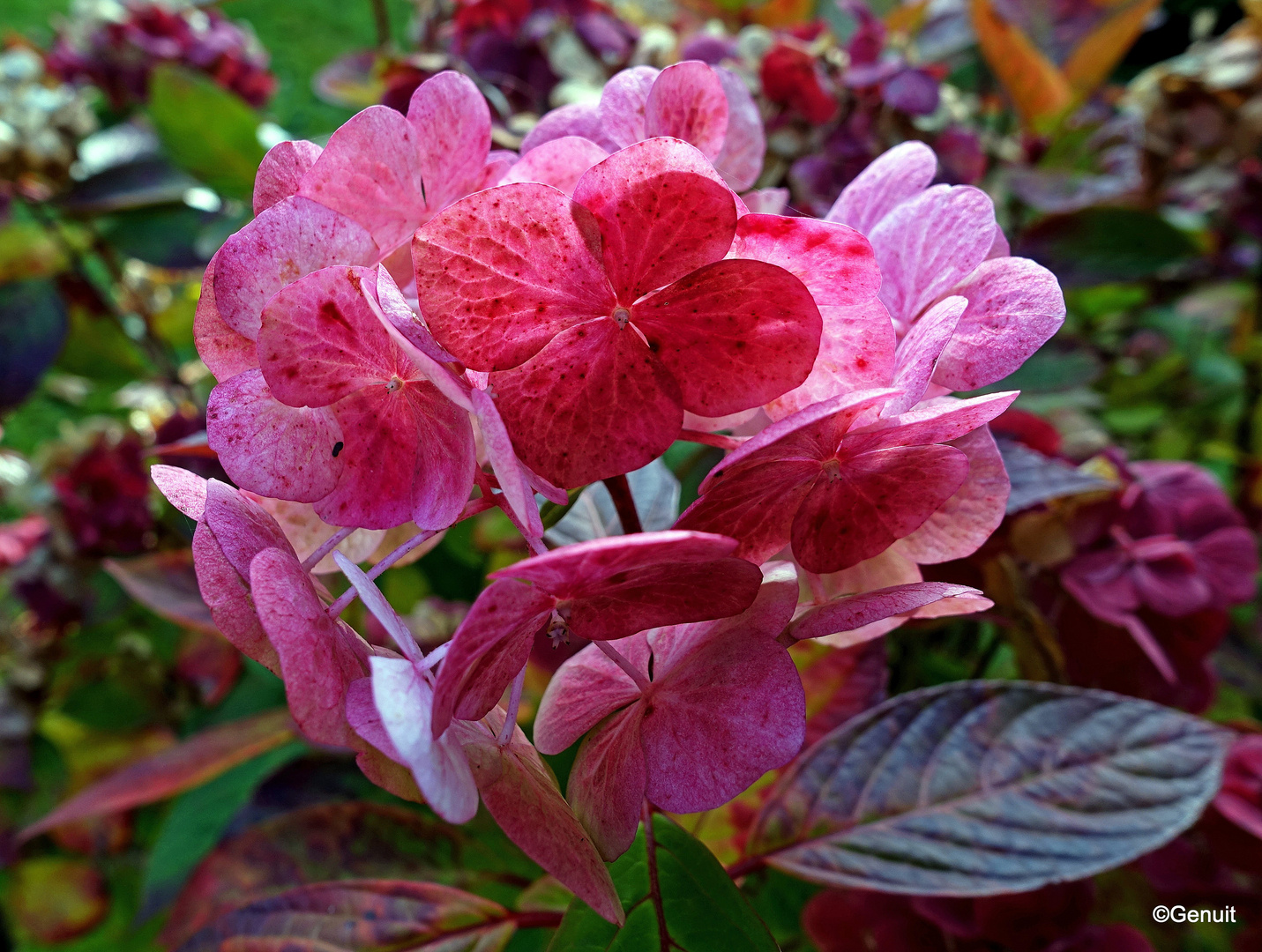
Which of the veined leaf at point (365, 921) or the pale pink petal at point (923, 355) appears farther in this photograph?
the veined leaf at point (365, 921)

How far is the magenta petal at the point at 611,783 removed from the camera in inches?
12.0

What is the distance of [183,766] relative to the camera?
2.47ft

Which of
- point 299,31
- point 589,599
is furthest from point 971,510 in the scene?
point 299,31

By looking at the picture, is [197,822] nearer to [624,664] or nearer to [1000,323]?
[624,664]

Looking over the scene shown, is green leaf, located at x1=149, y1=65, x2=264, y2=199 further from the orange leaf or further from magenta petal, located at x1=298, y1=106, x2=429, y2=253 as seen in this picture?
the orange leaf

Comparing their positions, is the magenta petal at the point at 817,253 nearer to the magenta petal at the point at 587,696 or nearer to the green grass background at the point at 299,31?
the magenta petal at the point at 587,696

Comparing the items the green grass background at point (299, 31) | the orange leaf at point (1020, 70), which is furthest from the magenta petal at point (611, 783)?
the green grass background at point (299, 31)

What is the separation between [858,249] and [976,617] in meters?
0.39

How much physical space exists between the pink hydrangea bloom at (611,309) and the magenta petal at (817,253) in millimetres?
22

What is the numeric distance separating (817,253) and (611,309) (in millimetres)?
72

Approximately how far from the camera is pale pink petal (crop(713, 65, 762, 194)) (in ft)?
1.33

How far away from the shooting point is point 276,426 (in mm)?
Result: 299

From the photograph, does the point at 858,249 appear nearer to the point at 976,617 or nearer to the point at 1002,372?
the point at 1002,372

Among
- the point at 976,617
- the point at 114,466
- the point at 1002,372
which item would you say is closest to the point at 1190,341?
the point at 976,617
